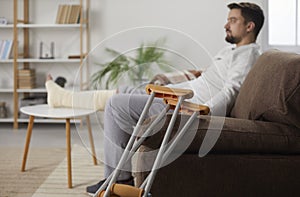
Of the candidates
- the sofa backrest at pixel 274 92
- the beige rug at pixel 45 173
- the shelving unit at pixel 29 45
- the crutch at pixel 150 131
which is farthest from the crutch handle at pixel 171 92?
the shelving unit at pixel 29 45

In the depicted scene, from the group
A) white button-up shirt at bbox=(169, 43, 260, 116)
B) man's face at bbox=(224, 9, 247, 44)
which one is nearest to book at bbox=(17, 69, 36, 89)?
white button-up shirt at bbox=(169, 43, 260, 116)

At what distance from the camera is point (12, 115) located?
564cm

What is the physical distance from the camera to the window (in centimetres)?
525

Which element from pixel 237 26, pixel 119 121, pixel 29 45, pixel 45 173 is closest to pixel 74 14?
pixel 29 45

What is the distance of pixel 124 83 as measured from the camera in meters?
2.22

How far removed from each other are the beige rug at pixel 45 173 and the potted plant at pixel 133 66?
1.07 meters

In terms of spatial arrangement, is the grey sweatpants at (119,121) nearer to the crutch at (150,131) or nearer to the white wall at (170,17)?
the crutch at (150,131)

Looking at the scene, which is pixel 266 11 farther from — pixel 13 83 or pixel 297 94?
pixel 297 94

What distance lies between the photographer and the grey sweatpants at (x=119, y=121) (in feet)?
6.97

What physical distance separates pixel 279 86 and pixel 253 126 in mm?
202

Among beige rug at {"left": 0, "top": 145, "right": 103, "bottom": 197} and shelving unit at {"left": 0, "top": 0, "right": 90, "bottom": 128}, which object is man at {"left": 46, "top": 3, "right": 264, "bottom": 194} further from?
shelving unit at {"left": 0, "top": 0, "right": 90, "bottom": 128}

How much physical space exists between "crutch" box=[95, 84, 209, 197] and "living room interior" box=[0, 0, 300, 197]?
59 millimetres

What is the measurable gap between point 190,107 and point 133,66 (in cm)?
28

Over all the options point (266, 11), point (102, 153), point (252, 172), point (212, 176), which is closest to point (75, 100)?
point (102, 153)
